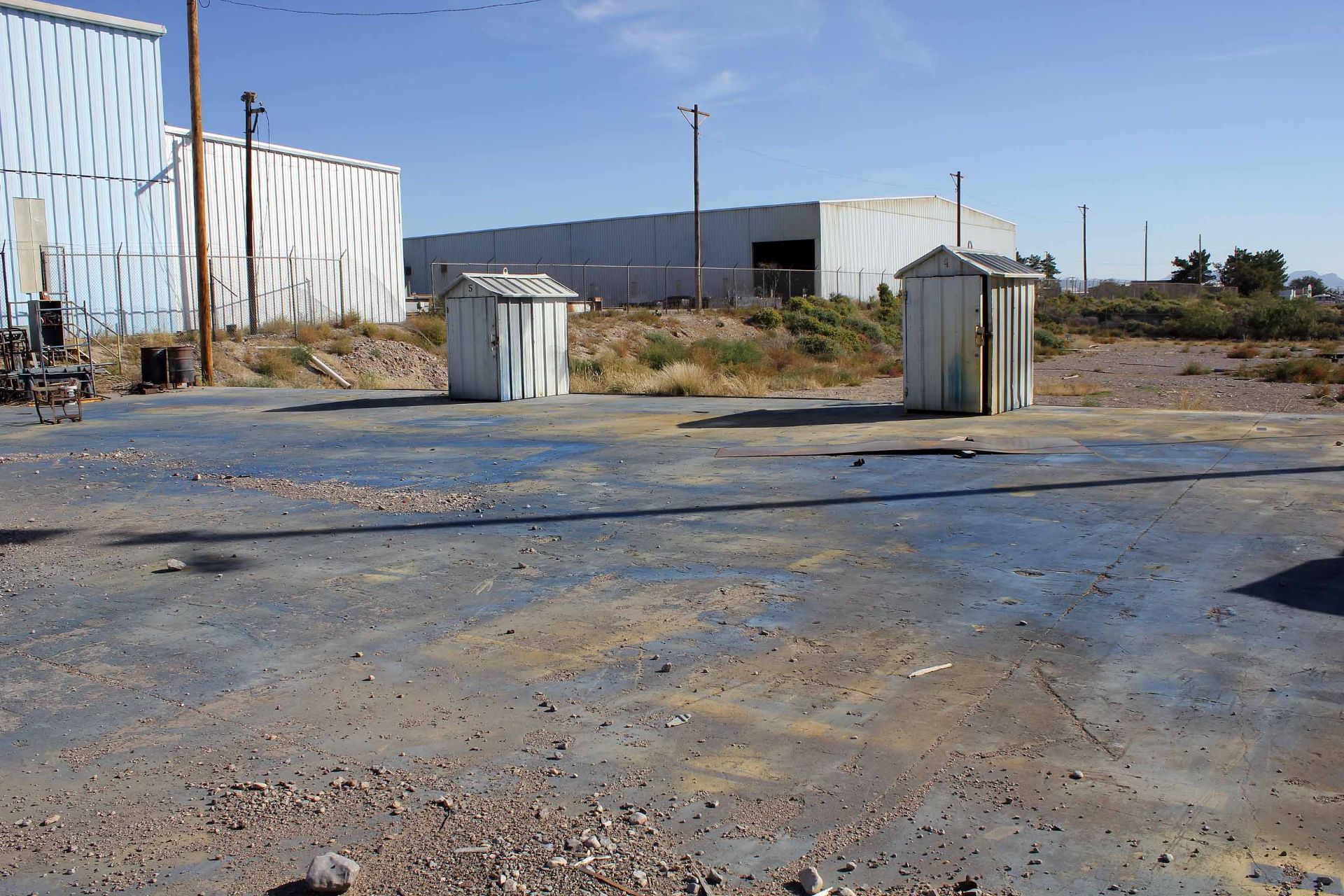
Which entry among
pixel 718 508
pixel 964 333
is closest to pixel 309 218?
pixel 964 333

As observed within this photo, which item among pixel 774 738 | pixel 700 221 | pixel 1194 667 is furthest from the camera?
pixel 700 221

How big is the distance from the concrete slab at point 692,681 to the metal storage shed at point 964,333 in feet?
15.6

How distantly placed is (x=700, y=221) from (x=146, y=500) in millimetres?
55431

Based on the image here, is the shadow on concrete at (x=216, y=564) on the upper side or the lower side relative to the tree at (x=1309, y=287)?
lower

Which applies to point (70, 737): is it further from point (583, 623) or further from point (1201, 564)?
→ point (1201, 564)

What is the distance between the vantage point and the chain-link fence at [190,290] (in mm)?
31250

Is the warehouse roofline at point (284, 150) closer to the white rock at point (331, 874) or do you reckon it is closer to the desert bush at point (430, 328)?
the desert bush at point (430, 328)

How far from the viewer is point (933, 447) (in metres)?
12.2

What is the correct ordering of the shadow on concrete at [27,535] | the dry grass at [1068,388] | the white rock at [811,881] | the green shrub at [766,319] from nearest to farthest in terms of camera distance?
the white rock at [811,881] → the shadow on concrete at [27,535] → the dry grass at [1068,388] → the green shrub at [766,319]

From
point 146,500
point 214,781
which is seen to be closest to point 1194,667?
point 214,781

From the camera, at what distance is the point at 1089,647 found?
18.5ft

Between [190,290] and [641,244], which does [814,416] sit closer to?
[190,290]

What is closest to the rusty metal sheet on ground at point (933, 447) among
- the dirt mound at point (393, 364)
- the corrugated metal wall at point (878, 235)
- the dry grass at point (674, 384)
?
the dry grass at point (674, 384)

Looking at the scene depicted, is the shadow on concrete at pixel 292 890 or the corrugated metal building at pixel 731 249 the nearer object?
the shadow on concrete at pixel 292 890
